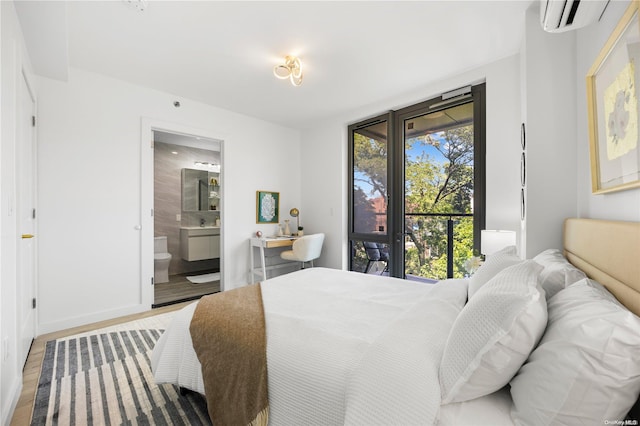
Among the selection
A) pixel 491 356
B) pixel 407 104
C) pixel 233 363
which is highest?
pixel 407 104

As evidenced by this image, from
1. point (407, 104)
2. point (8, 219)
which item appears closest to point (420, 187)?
point (407, 104)

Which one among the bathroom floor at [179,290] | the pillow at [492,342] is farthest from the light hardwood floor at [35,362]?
the pillow at [492,342]

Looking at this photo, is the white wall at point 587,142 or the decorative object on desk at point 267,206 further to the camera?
the decorative object on desk at point 267,206

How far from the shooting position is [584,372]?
67 centimetres

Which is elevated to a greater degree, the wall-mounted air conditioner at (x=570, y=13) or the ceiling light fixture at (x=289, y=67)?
the ceiling light fixture at (x=289, y=67)

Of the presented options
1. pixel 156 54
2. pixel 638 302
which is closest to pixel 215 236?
pixel 156 54

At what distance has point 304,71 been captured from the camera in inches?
112

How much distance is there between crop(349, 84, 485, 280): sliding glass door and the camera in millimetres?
2949

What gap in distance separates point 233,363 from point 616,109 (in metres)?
2.00

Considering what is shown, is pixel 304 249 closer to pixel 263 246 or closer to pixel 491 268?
pixel 263 246

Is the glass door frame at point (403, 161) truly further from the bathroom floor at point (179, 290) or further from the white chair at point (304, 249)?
the bathroom floor at point (179, 290)

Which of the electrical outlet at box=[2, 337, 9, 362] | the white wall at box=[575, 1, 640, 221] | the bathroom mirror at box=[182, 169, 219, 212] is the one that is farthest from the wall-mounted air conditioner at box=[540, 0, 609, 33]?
the bathroom mirror at box=[182, 169, 219, 212]

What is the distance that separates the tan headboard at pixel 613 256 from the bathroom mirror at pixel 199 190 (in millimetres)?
5414

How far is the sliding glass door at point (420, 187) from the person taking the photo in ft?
9.68
